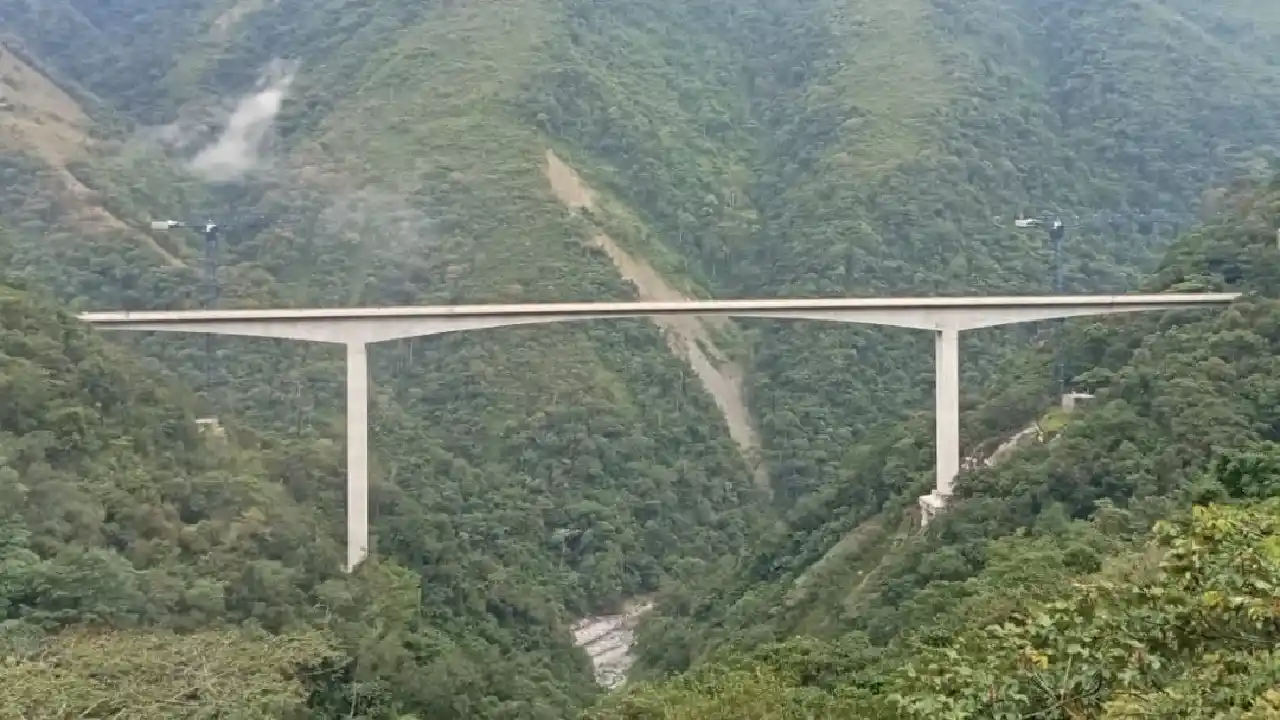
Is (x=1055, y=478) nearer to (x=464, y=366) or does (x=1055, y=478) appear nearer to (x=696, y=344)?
(x=464, y=366)

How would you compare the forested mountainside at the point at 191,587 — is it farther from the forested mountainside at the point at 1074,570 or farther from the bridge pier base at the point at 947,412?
the bridge pier base at the point at 947,412

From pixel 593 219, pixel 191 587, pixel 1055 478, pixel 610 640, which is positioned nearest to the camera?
pixel 191 587

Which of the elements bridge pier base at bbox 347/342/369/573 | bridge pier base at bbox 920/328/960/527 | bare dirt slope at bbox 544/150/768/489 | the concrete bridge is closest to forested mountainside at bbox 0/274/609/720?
bridge pier base at bbox 347/342/369/573

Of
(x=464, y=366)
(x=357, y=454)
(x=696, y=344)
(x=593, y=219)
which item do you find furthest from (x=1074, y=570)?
(x=593, y=219)

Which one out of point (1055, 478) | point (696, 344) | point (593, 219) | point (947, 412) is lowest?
point (696, 344)

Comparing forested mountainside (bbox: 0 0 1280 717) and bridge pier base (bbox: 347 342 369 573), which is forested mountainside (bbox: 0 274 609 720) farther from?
bridge pier base (bbox: 347 342 369 573)

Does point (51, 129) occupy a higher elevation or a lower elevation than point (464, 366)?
higher

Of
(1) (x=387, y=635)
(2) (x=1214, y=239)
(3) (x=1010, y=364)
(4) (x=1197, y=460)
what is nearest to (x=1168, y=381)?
(4) (x=1197, y=460)

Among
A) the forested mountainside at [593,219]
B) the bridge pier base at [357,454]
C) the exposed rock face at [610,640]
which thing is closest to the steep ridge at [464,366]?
the forested mountainside at [593,219]
